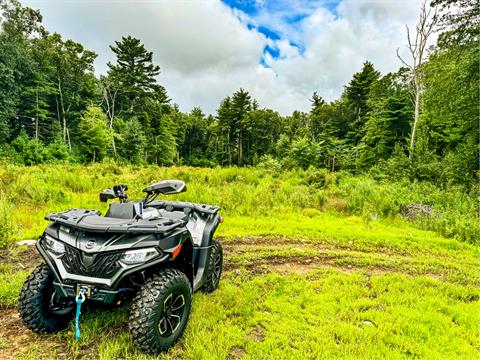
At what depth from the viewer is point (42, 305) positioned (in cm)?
234

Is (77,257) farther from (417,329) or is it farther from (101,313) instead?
(417,329)

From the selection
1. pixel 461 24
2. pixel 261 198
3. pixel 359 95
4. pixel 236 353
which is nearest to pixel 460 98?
pixel 461 24

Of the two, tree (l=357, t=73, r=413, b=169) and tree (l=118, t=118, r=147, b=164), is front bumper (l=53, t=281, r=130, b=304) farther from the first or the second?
tree (l=118, t=118, r=147, b=164)

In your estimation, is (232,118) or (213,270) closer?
(213,270)

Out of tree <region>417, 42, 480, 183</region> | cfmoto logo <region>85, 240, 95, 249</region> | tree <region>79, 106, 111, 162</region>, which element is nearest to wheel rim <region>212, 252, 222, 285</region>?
cfmoto logo <region>85, 240, 95, 249</region>

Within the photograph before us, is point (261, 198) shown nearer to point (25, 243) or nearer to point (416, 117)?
point (25, 243)

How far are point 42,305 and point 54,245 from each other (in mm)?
552

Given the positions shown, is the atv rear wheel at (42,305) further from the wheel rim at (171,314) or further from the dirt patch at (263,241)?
the dirt patch at (263,241)

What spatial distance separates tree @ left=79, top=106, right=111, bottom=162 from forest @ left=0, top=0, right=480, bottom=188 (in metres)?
0.12

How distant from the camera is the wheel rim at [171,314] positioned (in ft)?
7.47

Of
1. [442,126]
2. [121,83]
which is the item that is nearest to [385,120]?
[442,126]

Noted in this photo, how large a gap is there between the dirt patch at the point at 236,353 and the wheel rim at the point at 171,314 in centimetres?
49

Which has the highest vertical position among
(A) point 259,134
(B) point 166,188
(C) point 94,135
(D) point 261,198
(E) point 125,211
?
(A) point 259,134

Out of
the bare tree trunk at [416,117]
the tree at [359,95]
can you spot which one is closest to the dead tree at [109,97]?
the tree at [359,95]
